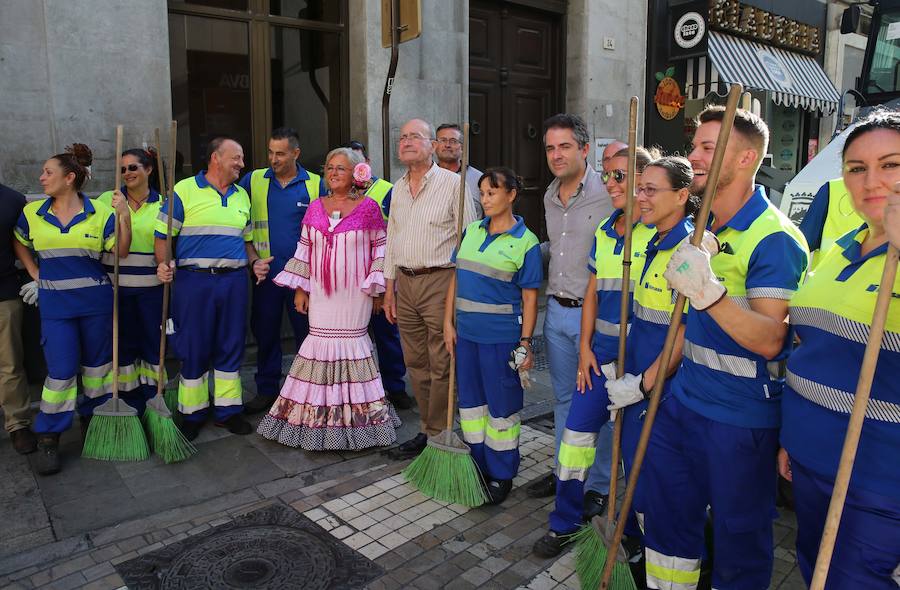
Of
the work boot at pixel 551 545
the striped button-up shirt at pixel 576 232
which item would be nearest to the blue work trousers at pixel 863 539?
the work boot at pixel 551 545

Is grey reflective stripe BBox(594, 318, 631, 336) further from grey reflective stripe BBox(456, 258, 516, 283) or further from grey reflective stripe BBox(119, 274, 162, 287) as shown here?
grey reflective stripe BBox(119, 274, 162, 287)

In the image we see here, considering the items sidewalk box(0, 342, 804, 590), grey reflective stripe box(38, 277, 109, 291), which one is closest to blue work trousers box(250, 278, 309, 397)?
sidewalk box(0, 342, 804, 590)

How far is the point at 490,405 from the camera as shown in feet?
13.0

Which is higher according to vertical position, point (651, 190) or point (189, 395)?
point (651, 190)

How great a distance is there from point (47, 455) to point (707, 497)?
3844 mm

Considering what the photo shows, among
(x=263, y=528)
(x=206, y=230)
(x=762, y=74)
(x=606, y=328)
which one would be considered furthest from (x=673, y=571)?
(x=762, y=74)

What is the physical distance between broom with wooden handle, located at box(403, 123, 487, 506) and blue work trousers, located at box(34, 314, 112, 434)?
225cm

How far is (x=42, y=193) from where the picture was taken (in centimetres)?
568

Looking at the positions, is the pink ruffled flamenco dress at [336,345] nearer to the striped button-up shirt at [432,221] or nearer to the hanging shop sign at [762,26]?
the striped button-up shirt at [432,221]

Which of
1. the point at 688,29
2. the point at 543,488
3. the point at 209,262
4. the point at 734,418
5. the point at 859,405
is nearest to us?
the point at 859,405

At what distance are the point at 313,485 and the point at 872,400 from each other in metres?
3.18

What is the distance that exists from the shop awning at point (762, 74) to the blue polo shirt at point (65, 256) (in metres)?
8.14

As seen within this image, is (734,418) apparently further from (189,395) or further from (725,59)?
(725,59)

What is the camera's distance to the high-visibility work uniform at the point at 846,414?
6.15ft
